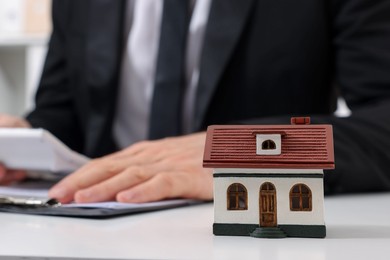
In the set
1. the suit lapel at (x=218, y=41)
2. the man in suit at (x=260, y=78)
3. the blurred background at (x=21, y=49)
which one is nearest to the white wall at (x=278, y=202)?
the man in suit at (x=260, y=78)

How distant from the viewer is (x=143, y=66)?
122 cm

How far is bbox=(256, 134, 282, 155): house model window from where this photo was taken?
0.48 m

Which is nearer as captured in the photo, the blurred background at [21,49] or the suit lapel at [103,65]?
the suit lapel at [103,65]

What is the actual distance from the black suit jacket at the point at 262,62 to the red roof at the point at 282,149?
13.7 inches

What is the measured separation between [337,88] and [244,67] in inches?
9.0

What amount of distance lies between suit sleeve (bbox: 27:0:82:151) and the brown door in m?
0.91

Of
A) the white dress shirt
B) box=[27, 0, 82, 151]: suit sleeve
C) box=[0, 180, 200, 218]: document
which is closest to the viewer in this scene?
box=[0, 180, 200, 218]: document

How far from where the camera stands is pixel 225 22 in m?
1.09

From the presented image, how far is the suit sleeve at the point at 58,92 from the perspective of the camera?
1.36 metres

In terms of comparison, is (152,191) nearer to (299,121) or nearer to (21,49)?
(299,121)

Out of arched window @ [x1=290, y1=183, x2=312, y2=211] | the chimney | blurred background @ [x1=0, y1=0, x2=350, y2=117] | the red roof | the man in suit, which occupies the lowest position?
arched window @ [x1=290, y1=183, x2=312, y2=211]

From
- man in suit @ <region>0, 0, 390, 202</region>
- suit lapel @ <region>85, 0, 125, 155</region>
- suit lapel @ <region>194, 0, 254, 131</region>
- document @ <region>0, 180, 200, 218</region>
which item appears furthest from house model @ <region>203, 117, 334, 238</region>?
suit lapel @ <region>85, 0, 125, 155</region>

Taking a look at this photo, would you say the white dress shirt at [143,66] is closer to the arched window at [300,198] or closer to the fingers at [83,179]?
the fingers at [83,179]

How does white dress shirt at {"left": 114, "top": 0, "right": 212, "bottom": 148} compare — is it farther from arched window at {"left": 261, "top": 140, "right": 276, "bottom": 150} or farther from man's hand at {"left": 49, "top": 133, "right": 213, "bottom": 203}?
arched window at {"left": 261, "top": 140, "right": 276, "bottom": 150}
